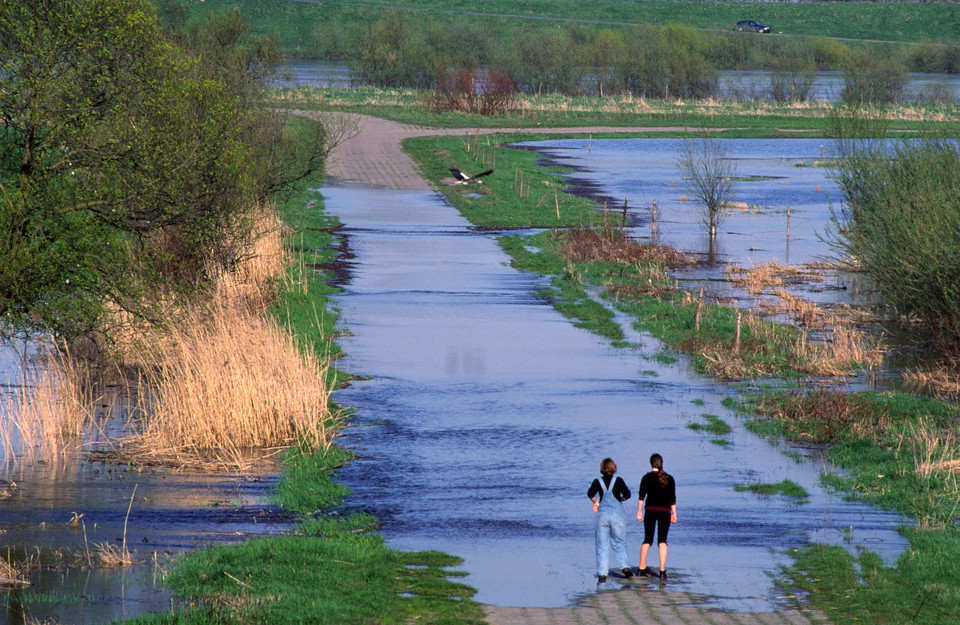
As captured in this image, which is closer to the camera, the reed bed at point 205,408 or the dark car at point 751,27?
the reed bed at point 205,408

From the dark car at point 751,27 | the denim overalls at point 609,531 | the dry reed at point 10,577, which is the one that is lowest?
the dry reed at point 10,577

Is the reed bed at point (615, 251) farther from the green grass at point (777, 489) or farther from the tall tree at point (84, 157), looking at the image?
the green grass at point (777, 489)

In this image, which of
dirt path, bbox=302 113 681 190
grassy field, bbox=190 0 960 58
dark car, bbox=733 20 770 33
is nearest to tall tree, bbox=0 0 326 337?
dirt path, bbox=302 113 681 190

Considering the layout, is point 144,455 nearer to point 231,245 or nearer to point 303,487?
point 303,487

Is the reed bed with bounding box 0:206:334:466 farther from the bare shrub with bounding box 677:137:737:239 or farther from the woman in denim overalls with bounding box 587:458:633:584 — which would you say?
the bare shrub with bounding box 677:137:737:239

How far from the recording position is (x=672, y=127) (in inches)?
2908

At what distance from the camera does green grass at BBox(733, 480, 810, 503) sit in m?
13.1

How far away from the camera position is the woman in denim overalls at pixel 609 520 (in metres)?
10.0

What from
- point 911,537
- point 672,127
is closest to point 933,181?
point 911,537

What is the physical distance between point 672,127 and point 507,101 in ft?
36.9

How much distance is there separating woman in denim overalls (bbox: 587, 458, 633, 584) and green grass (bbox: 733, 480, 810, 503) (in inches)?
134

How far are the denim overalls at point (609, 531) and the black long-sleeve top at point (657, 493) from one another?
0.36 m

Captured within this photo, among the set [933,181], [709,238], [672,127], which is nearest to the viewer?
[933,181]

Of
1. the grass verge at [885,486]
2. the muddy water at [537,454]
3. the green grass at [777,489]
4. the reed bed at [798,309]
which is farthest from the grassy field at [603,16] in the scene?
the green grass at [777,489]
